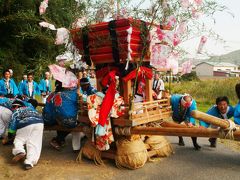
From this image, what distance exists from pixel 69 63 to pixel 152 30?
5.11 ft

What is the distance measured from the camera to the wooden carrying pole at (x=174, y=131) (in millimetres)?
4395

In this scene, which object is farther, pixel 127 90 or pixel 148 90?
pixel 148 90

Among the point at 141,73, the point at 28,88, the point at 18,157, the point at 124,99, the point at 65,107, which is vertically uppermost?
the point at 141,73

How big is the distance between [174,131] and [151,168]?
0.86 meters

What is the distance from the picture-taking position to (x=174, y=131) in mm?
4676

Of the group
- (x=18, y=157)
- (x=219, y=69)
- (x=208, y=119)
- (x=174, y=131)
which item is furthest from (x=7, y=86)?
(x=219, y=69)

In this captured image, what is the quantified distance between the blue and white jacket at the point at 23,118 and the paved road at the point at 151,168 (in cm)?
58

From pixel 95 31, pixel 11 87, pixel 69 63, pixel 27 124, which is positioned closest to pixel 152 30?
pixel 95 31

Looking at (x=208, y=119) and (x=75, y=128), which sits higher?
(x=208, y=119)

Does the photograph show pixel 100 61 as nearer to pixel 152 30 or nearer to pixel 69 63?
pixel 69 63

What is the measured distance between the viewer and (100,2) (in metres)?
5.35

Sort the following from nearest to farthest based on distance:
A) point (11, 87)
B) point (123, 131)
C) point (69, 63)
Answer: point (123, 131) < point (69, 63) < point (11, 87)

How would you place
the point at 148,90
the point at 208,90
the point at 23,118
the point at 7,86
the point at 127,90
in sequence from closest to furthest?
the point at 127,90 < the point at 23,118 < the point at 148,90 < the point at 7,86 < the point at 208,90

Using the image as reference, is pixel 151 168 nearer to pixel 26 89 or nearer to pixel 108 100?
pixel 108 100
